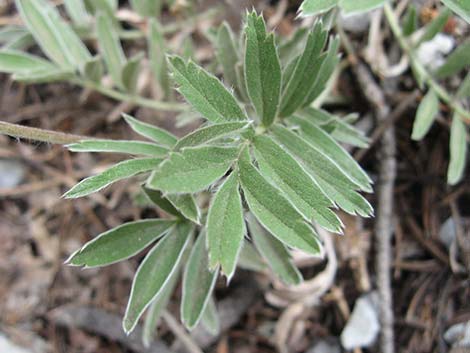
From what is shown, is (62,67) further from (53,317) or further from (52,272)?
(53,317)

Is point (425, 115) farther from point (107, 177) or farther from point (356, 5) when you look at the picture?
point (107, 177)

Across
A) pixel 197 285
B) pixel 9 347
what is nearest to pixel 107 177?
pixel 197 285

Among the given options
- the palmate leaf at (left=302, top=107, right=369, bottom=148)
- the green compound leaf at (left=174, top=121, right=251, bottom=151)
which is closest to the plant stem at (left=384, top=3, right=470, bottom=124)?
the palmate leaf at (left=302, top=107, right=369, bottom=148)

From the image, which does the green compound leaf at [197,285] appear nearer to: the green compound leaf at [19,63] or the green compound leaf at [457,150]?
the green compound leaf at [457,150]

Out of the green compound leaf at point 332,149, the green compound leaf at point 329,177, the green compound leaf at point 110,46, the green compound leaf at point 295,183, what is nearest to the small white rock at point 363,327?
the green compound leaf at point 332,149

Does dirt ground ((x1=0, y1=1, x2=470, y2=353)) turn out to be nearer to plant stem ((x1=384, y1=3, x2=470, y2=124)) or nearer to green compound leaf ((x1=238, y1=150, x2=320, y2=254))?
plant stem ((x1=384, y1=3, x2=470, y2=124))
